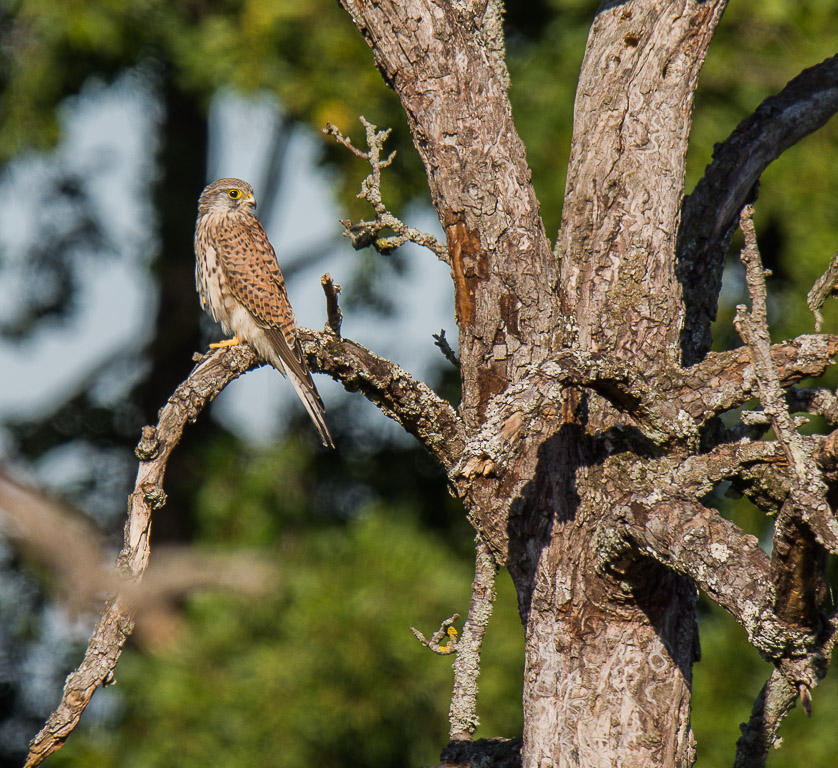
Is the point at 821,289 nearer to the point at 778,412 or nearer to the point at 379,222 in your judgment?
the point at 778,412

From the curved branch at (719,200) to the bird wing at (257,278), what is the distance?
2333 millimetres

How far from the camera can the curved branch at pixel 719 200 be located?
120 inches

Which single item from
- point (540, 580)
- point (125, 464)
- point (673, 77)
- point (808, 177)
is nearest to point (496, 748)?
point (540, 580)

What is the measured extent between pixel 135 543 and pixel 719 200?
189cm

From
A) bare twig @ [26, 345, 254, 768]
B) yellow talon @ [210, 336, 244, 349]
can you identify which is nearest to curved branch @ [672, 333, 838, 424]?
bare twig @ [26, 345, 254, 768]

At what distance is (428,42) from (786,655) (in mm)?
1725

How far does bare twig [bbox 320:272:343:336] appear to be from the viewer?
267cm

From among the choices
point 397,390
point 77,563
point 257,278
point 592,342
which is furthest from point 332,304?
point 257,278

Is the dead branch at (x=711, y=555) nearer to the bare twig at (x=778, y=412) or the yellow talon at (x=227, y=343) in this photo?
the bare twig at (x=778, y=412)

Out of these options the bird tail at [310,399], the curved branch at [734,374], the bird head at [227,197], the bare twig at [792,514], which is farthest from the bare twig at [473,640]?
the bird head at [227,197]

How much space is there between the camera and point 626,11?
2885 millimetres

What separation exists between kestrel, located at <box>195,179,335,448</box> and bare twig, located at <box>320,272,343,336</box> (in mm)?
1983

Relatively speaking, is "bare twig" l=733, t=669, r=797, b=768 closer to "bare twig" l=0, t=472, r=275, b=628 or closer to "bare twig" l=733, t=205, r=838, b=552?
"bare twig" l=733, t=205, r=838, b=552

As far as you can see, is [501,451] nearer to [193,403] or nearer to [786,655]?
[786,655]
